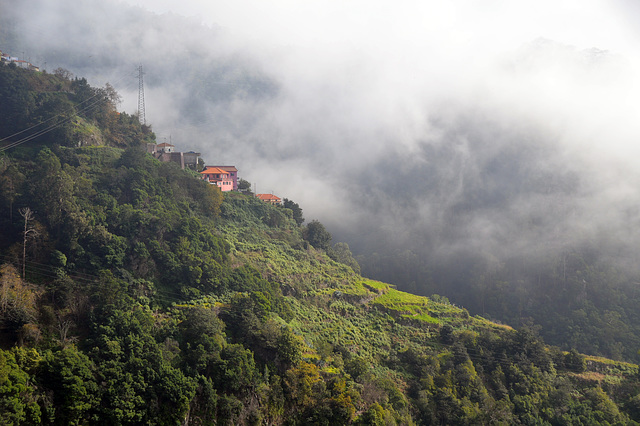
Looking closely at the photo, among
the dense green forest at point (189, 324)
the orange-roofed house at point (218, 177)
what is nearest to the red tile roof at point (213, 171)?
the orange-roofed house at point (218, 177)

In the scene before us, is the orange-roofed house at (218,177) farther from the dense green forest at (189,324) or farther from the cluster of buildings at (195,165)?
the dense green forest at (189,324)

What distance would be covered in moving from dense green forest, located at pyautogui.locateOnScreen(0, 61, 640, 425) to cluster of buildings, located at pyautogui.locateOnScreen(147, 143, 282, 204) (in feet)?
21.5

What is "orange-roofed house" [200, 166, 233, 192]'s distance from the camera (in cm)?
7294

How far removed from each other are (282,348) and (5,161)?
3242cm

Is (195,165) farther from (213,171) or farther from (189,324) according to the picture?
(189,324)

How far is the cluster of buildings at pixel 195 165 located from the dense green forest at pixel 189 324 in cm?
654

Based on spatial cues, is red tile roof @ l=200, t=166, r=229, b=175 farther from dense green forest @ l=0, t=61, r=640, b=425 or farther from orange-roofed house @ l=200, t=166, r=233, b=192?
dense green forest @ l=0, t=61, r=640, b=425

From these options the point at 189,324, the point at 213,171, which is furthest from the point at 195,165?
the point at 189,324

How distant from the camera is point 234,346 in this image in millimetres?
36094

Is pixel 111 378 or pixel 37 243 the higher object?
pixel 37 243

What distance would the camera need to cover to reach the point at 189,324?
119 ft

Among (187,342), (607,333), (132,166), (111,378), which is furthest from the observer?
(607,333)

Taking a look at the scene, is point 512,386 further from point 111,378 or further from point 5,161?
point 5,161

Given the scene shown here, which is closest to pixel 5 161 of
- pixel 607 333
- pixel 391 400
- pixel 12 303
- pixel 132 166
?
pixel 132 166
